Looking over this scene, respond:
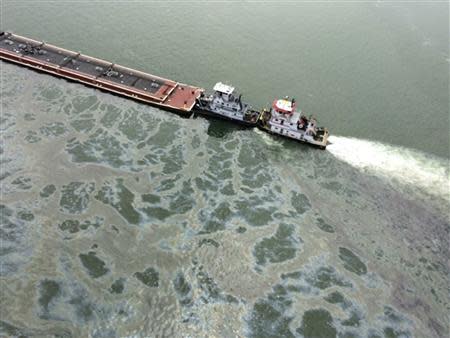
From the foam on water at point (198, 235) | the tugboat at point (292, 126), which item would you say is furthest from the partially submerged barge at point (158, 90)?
the foam on water at point (198, 235)

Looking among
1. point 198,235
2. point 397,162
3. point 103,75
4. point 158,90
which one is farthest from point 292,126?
point 103,75

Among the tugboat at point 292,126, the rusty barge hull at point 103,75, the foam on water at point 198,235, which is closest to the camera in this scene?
the foam on water at point 198,235

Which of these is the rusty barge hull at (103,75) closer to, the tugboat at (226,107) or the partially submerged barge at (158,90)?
the partially submerged barge at (158,90)

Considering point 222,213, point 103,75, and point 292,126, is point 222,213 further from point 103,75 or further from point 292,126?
point 103,75

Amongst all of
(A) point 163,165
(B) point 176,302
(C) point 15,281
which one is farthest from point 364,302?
(C) point 15,281

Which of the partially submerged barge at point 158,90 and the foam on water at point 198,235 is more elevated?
the partially submerged barge at point 158,90

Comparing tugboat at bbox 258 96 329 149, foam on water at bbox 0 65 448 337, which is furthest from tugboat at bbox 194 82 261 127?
tugboat at bbox 258 96 329 149
